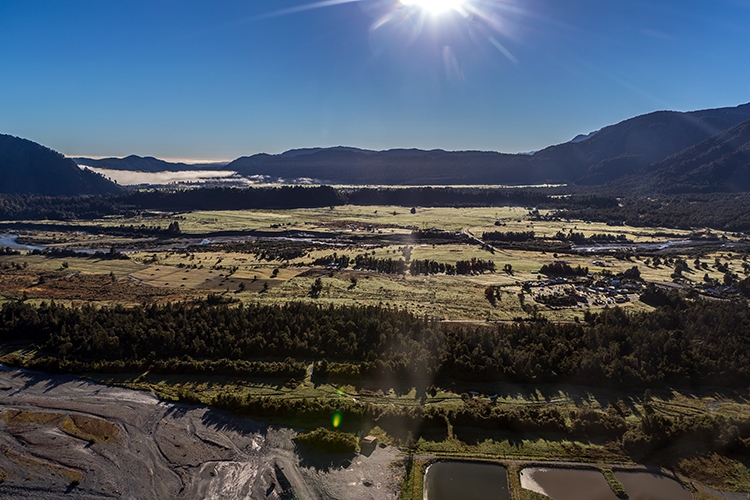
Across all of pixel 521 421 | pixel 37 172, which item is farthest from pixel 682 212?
pixel 37 172

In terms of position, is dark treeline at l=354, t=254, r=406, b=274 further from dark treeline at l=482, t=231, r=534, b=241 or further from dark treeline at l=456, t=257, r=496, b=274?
dark treeline at l=482, t=231, r=534, b=241

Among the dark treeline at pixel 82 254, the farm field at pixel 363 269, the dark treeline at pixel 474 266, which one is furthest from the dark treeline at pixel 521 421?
the dark treeline at pixel 82 254

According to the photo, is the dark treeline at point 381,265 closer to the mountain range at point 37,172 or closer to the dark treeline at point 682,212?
the dark treeline at point 682,212

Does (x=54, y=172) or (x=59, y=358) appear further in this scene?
(x=54, y=172)

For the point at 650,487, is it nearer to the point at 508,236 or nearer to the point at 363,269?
the point at 363,269

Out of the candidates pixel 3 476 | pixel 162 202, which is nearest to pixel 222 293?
pixel 3 476

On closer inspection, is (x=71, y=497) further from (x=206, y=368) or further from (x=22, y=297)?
(x=22, y=297)
